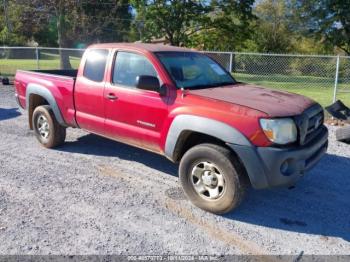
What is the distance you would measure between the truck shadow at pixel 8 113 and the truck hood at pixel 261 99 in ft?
20.8

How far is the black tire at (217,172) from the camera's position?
4.06m

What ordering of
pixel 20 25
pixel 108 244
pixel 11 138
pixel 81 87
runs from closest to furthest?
pixel 108 244 < pixel 81 87 < pixel 11 138 < pixel 20 25

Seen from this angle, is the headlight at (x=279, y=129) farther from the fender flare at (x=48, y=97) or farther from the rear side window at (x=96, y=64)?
the fender flare at (x=48, y=97)

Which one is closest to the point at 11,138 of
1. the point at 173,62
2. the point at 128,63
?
the point at 128,63

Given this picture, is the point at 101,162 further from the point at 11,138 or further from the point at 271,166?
the point at 271,166

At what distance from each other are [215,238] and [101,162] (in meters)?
2.72

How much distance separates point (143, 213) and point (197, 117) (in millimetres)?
1234

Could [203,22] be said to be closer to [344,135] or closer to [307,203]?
[344,135]

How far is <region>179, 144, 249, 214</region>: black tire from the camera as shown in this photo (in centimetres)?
406

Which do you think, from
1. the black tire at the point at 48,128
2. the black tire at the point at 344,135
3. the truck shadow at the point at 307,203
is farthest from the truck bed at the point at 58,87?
the black tire at the point at 344,135

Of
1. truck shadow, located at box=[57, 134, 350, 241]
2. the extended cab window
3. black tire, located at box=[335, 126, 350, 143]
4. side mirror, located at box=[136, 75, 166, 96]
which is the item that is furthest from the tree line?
truck shadow, located at box=[57, 134, 350, 241]

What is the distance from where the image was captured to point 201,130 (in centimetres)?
417

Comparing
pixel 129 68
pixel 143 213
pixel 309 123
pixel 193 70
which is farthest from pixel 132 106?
pixel 309 123

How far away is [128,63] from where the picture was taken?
5203mm
